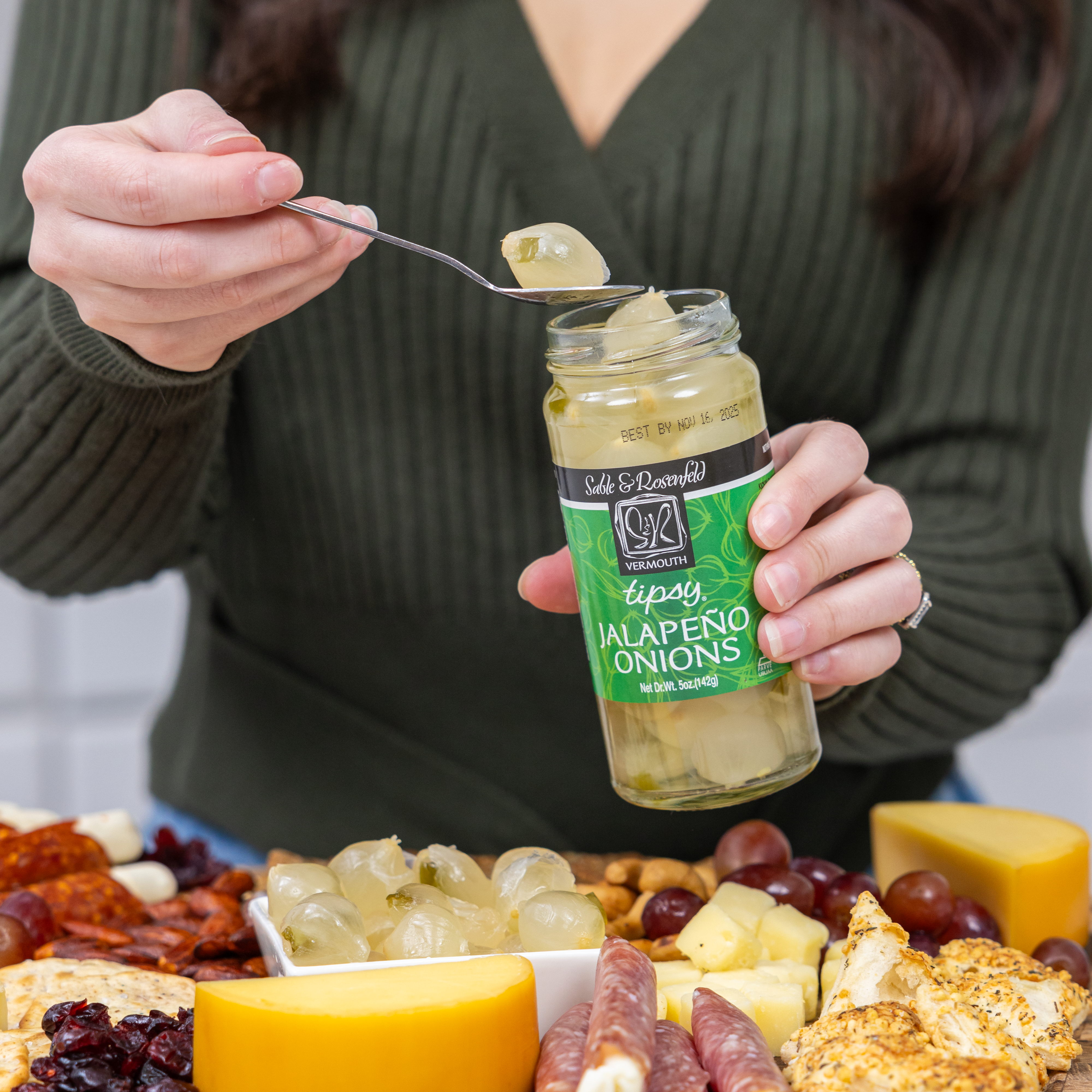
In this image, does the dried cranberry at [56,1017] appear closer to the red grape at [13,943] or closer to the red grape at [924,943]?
the red grape at [13,943]

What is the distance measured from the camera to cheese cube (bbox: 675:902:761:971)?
0.67 metres

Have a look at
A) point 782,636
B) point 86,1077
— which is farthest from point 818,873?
point 86,1077

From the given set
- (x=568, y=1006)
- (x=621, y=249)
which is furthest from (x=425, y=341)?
(x=568, y=1006)

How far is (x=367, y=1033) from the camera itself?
52cm

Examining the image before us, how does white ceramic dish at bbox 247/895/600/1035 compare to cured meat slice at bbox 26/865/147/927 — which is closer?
white ceramic dish at bbox 247/895/600/1035

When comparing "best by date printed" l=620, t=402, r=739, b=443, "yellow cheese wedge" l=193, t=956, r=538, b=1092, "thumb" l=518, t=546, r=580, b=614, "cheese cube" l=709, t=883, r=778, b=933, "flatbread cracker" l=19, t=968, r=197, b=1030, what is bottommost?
"flatbread cracker" l=19, t=968, r=197, b=1030

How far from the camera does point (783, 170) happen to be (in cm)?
113

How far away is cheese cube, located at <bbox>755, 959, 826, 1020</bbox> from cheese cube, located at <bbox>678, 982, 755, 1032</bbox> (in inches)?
1.3

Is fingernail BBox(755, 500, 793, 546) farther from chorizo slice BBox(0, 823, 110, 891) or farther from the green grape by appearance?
chorizo slice BBox(0, 823, 110, 891)

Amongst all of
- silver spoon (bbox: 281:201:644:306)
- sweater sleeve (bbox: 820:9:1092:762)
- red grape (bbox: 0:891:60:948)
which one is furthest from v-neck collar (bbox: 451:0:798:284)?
red grape (bbox: 0:891:60:948)

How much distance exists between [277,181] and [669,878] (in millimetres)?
523

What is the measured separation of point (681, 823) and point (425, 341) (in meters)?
0.57

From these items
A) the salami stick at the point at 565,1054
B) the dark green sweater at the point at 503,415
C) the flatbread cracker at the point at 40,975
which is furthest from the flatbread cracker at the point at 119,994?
the dark green sweater at the point at 503,415

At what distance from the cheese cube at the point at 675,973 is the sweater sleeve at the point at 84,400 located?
463 millimetres
